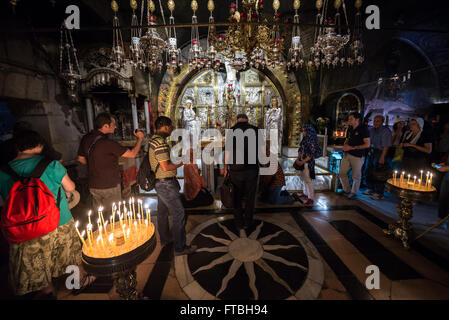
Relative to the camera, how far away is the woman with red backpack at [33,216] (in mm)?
1633

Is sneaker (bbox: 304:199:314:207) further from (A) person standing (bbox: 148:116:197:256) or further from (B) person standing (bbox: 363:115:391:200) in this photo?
(A) person standing (bbox: 148:116:197:256)

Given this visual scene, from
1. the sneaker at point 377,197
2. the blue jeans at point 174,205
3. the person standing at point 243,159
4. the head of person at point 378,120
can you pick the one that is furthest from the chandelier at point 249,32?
the sneaker at point 377,197

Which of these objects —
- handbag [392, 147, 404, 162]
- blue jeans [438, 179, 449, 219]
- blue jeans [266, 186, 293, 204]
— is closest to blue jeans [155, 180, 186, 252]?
blue jeans [266, 186, 293, 204]

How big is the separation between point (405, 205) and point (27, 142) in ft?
18.1

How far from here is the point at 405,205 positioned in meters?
3.05

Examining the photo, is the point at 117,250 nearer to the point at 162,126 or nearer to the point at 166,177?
the point at 166,177

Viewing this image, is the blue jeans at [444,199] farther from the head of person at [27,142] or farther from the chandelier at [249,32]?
the head of person at [27,142]

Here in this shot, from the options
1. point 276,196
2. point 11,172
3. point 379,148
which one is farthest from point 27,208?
point 379,148

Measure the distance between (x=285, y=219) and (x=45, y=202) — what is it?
3.98 m

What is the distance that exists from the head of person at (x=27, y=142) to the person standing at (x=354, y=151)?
234 inches

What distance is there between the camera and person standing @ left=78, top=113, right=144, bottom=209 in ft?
8.30

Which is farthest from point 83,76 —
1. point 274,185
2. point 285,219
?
point 285,219
